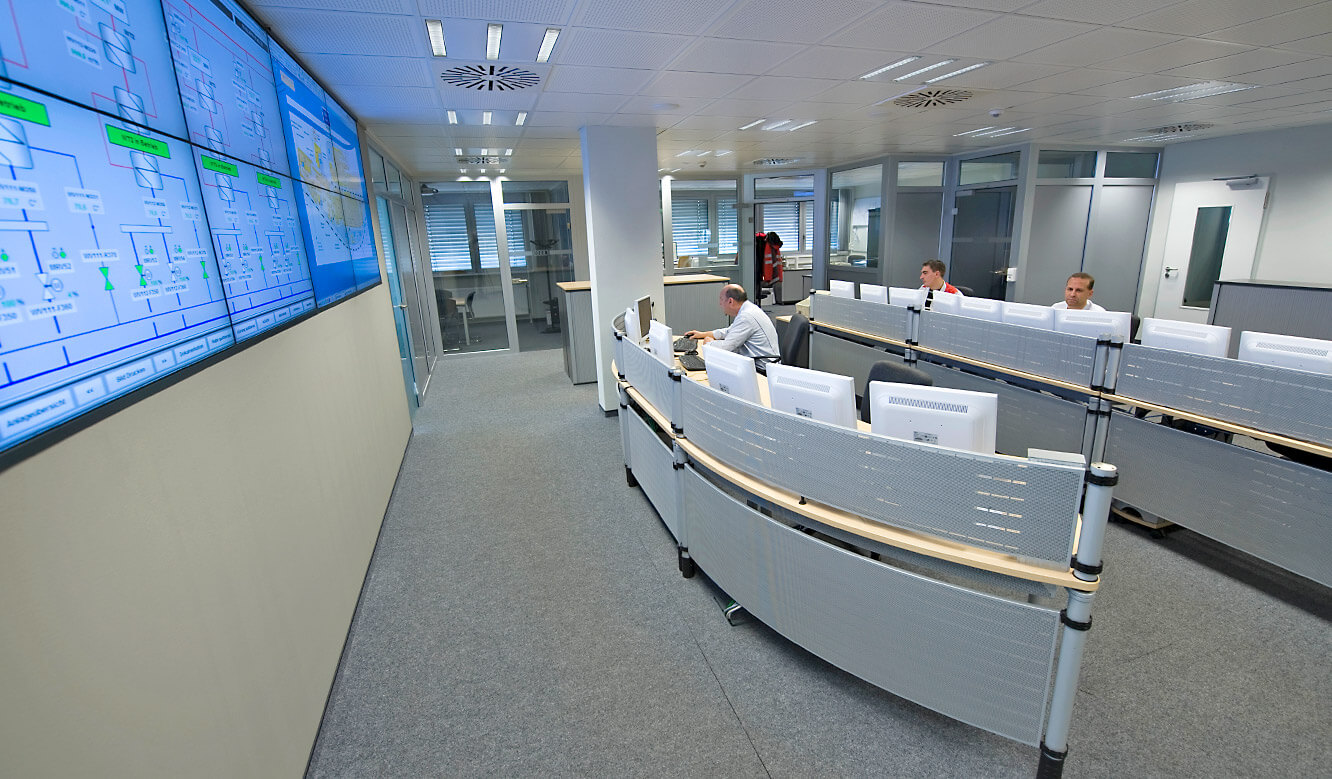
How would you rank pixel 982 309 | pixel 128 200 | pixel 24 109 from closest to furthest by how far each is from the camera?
pixel 24 109 < pixel 128 200 < pixel 982 309

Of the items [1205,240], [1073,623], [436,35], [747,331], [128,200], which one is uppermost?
[436,35]

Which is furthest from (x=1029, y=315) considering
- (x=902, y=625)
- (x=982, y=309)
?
(x=902, y=625)

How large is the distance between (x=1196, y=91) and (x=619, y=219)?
4.82m

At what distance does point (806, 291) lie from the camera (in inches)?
455

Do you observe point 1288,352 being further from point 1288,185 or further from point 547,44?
point 1288,185

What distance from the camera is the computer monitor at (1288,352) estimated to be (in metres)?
2.40

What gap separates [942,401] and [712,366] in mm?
1082

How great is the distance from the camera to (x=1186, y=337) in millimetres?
2871

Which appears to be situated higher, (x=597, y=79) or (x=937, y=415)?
(x=597, y=79)

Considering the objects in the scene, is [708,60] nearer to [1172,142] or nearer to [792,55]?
[792,55]

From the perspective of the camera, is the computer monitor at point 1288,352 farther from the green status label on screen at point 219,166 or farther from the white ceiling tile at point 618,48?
the green status label on screen at point 219,166

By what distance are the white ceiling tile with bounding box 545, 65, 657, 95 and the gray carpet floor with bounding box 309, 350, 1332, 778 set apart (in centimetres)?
273

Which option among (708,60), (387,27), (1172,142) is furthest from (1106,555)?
(1172,142)

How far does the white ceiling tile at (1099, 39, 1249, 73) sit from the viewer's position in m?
3.29
